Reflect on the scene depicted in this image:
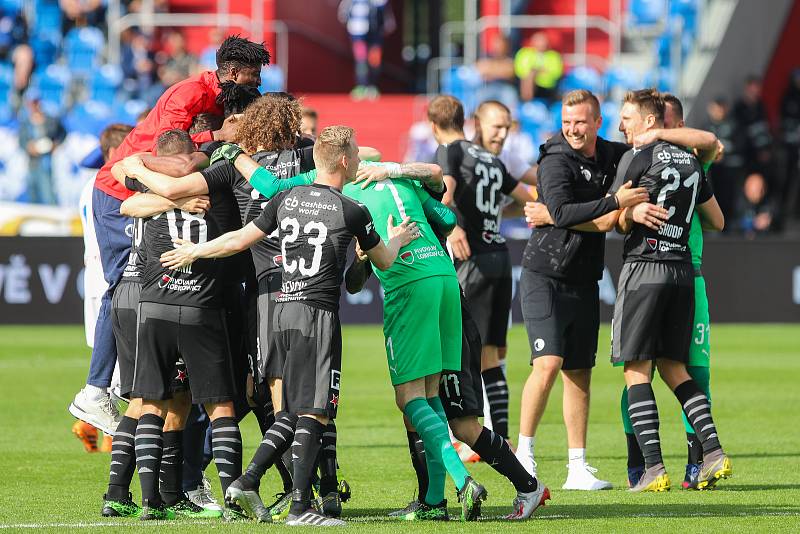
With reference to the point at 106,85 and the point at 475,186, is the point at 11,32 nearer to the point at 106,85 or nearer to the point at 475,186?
the point at 106,85

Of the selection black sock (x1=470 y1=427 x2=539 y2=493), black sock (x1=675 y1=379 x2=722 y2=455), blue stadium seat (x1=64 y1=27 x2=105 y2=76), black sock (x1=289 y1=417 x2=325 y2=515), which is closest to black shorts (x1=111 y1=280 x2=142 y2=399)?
black sock (x1=289 y1=417 x2=325 y2=515)

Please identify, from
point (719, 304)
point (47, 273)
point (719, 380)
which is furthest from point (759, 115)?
point (47, 273)

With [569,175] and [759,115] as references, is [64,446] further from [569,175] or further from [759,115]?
[759,115]

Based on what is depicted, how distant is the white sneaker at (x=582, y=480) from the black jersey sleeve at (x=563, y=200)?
1.49 m

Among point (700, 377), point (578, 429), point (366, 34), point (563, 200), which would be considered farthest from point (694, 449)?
point (366, 34)

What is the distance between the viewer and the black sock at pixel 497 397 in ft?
32.1

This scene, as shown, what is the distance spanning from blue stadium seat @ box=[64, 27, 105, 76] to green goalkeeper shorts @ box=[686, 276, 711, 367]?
19100 millimetres

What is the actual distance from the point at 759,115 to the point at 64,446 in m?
15.6

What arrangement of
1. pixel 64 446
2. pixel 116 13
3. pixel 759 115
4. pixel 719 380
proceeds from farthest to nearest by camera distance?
pixel 116 13, pixel 759 115, pixel 719 380, pixel 64 446

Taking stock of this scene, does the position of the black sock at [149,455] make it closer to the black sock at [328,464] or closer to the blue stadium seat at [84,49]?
the black sock at [328,464]

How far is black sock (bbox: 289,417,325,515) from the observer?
22.6 feet

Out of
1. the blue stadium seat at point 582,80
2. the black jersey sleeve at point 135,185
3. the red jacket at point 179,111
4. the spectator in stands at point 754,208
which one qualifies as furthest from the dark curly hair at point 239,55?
the blue stadium seat at point 582,80

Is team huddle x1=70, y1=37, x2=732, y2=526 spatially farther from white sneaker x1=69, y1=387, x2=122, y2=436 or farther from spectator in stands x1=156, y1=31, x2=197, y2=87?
spectator in stands x1=156, y1=31, x2=197, y2=87

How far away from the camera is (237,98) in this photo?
26.0 ft
